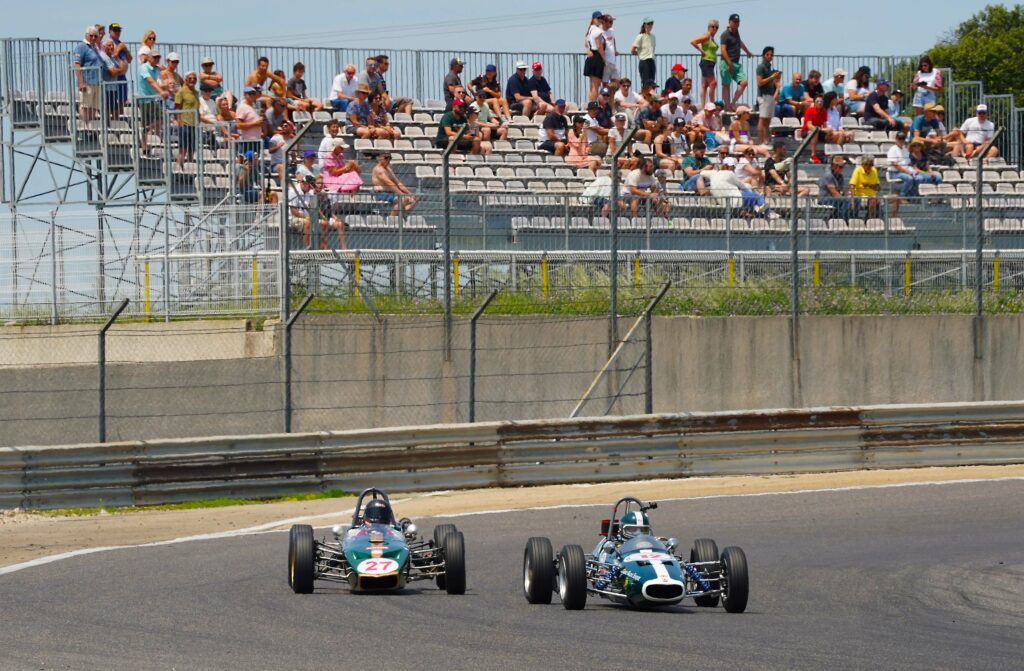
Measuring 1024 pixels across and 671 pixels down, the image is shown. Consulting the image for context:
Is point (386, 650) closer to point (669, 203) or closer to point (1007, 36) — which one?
point (669, 203)

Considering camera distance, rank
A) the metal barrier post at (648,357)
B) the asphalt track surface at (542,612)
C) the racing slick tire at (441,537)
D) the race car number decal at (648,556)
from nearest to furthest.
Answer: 1. the asphalt track surface at (542,612)
2. the race car number decal at (648,556)
3. the racing slick tire at (441,537)
4. the metal barrier post at (648,357)

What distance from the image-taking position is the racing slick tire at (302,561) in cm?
1112

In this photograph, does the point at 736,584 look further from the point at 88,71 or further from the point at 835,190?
the point at 88,71

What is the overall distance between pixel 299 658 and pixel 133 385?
464 inches

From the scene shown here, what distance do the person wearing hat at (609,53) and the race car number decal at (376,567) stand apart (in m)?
17.9

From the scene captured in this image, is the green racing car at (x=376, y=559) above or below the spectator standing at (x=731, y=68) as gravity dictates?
below

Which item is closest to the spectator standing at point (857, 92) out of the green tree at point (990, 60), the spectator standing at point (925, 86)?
the spectator standing at point (925, 86)

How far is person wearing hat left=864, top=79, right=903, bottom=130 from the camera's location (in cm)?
2928

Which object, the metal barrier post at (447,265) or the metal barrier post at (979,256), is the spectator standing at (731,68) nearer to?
the metal barrier post at (979,256)

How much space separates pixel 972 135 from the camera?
2886cm

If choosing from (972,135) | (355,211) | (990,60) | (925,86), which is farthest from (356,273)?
(990,60)

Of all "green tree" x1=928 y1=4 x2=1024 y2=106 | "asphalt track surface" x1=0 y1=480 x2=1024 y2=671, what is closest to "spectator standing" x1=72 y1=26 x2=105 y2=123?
"asphalt track surface" x1=0 y1=480 x2=1024 y2=671

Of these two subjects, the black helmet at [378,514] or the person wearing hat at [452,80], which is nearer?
the black helmet at [378,514]

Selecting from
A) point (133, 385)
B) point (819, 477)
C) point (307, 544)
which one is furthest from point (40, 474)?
point (819, 477)
